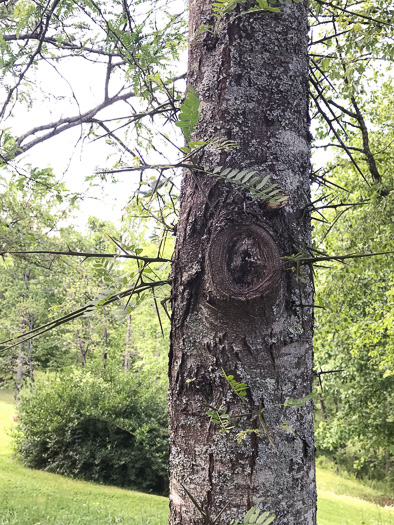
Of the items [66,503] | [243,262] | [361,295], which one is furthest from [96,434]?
[243,262]

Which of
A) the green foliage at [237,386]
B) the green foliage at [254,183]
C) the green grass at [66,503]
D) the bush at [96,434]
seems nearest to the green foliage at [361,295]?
the green foliage at [254,183]

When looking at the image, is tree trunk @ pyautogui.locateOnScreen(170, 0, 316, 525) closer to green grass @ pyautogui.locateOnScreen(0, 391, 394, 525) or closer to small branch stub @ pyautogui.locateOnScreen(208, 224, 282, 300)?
small branch stub @ pyautogui.locateOnScreen(208, 224, 282, 300)

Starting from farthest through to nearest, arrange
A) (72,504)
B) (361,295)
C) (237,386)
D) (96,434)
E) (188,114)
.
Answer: (96,434) → (361,295) → (72,504) → (237,386) → (188,114)

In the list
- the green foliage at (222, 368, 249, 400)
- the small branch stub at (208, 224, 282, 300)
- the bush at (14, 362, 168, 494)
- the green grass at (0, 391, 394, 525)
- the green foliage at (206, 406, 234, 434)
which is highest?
the small branch stub at (208, 224, 282, 300)

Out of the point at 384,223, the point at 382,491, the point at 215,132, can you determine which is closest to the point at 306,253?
the point at 215,132

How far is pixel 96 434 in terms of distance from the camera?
34.0 feet

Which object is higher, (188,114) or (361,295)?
(361,295)

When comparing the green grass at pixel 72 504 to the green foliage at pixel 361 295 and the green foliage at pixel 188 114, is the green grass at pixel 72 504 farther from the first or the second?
the green foliage at pixel 188 114

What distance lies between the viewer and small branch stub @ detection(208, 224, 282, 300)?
0.92m

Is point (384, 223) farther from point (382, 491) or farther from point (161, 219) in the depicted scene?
point (382, 491)

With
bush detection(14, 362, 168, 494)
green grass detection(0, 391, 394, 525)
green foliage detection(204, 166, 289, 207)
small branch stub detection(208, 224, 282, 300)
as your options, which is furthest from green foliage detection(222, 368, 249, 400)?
bush detection(14, 362, 168, 494)

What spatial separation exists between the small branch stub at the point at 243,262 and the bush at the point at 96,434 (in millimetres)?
9628

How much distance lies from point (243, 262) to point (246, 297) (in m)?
0.08

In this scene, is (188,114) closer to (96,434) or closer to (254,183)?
(254,183)
